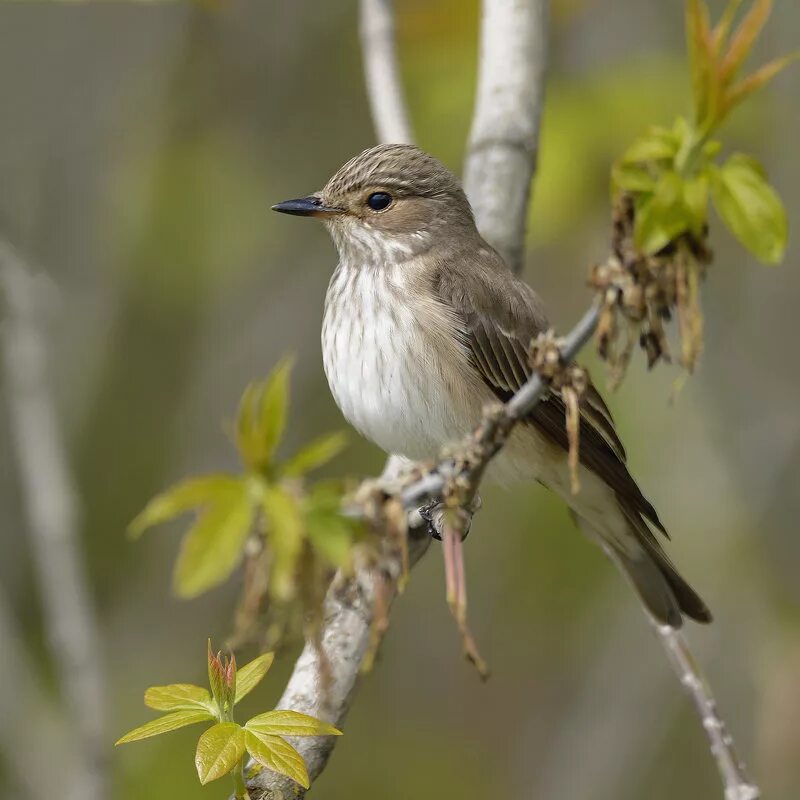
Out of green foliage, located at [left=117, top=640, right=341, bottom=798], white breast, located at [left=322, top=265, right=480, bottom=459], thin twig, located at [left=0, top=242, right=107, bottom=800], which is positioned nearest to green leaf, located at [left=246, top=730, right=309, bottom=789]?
green foliage, located at [left=117, top=640, right=341, bottom=798]

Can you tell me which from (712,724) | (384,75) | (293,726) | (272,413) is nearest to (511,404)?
(272,413)

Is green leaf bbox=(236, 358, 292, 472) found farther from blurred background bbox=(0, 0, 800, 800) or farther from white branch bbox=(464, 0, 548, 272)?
blurred background bbox=(0, 0, 800, 800)

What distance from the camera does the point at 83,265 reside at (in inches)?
269

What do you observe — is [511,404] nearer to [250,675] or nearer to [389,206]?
[250,675]

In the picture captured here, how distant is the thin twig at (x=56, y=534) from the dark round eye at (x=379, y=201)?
4.21ft

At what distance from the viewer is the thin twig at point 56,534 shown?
3.90 metres

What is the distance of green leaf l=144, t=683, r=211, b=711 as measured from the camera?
2057 mm

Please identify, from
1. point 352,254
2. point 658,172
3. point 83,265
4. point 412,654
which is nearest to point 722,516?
point 412,654

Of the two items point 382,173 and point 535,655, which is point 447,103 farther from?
point 535,655

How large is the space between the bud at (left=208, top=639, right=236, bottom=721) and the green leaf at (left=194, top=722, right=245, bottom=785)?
4 centimetres

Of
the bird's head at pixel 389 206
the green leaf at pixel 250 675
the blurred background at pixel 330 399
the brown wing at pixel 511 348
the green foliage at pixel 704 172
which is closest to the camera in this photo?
the green foliage at pixel 704 172

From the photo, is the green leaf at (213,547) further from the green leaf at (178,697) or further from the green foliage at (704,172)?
the green leaf at (178,697)

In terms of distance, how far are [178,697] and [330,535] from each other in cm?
80

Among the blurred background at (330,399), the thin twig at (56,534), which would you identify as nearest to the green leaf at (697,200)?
the thin twig at (56,534)
